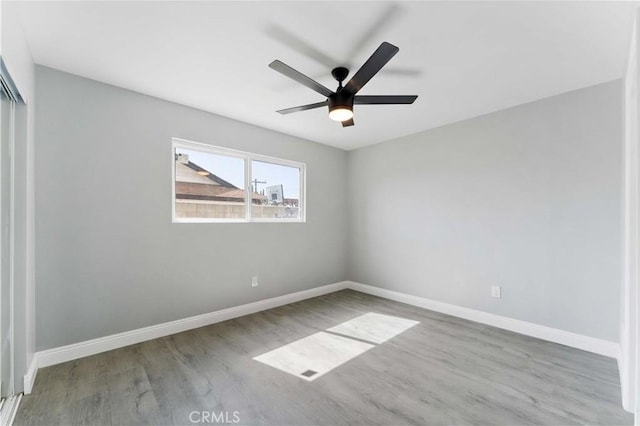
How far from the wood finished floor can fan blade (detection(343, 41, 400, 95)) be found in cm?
219

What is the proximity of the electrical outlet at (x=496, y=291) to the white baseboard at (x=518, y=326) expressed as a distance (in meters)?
0.22

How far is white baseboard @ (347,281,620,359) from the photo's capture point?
2.47 meters

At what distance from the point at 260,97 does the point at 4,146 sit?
1.90 meters

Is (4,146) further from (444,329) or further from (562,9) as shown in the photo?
(444,329)

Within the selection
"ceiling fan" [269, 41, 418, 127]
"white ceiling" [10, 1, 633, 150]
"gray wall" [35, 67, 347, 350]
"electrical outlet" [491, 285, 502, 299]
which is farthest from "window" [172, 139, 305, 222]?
"electrical outlet" [491, 285, 502, 299]

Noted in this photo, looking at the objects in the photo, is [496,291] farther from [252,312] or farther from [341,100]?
[252,312]

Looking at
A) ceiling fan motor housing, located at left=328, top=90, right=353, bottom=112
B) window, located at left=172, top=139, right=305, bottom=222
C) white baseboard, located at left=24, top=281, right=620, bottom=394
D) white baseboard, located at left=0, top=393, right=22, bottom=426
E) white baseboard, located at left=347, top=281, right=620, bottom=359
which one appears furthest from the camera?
window, located at left=172, top=139, right=305, bottom=222

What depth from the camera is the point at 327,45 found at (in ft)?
6.52

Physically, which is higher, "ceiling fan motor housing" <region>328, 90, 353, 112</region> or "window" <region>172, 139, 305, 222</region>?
"ceiling fan motor housing" <region>328, 90, 353, 112</region>

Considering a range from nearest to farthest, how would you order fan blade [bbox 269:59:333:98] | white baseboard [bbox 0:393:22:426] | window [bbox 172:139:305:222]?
white baseboard [bbox 0:393:22:426], fan blade [bbox 269:59:333:98], window [bbox 172:139:305:222]

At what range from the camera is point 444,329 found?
3023 mm

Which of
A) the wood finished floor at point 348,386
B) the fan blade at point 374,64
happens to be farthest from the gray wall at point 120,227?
the fan blade at point 374,64

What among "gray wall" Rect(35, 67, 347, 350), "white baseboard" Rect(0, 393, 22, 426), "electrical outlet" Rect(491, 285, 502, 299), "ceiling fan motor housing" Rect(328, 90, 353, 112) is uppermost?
"ceiling fan motor housing" Rect(328, 90, 353, 112)

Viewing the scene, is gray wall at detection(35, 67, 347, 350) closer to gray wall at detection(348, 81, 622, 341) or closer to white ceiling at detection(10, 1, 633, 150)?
white ceiling at detection(10, 1, 633, 150)
